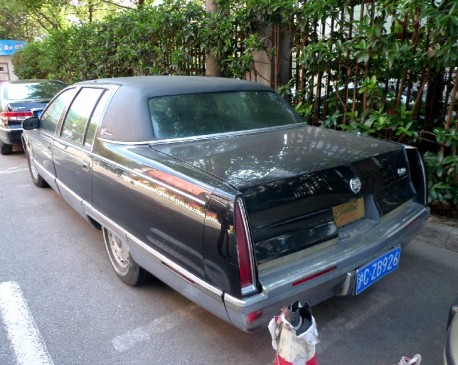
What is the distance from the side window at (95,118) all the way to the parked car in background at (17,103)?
490cm

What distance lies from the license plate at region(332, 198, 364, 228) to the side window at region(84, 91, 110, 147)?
214cm

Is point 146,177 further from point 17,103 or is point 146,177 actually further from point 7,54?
point 7,54

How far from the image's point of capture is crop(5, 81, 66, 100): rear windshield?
316 inches

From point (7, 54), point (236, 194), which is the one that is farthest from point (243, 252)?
point (7, 54)

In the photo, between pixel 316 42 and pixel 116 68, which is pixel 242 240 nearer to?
pixel 316 42

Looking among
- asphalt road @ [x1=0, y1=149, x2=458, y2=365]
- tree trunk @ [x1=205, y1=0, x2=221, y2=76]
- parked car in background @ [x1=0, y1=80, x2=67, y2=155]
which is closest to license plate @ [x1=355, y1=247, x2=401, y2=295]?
asphalt road @ [x1=0, y1=149, x2=458, y2=365]

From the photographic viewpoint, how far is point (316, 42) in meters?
5.11

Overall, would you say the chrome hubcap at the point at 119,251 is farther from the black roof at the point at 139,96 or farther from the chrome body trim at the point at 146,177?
the black roof at the point at 139,96

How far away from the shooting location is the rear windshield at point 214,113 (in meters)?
3.10

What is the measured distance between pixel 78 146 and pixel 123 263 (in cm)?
118

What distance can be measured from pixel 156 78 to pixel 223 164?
168 cm

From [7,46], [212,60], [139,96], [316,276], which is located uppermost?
[7,46]

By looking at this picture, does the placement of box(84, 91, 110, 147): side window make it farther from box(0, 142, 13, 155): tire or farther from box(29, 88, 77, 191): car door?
box(0, 142, 13, 155): tire

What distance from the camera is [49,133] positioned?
445 cm
